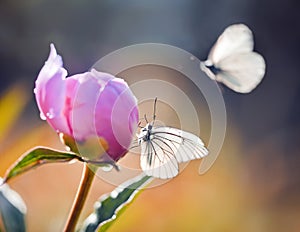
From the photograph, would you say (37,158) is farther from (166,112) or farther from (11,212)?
(166,112)

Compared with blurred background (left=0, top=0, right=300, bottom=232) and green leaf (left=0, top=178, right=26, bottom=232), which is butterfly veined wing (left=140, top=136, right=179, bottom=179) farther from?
blurred background (left=0, top=0, right=300, bottom=232)

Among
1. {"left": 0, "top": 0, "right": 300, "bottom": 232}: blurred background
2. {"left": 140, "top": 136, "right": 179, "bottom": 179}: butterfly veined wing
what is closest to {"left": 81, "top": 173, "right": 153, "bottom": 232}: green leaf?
{"left": 140, "top": 136, "right": 179, "bottom": 179}: butterfly veined wing

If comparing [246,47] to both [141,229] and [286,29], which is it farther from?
[286,29]

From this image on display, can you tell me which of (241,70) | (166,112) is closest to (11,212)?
(241,70)

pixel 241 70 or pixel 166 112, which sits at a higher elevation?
pixel 241 70

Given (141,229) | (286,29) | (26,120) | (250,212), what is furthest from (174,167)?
(286,29)

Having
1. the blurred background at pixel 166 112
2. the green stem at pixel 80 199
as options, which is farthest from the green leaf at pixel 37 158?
the blurred background at pixel 166 112

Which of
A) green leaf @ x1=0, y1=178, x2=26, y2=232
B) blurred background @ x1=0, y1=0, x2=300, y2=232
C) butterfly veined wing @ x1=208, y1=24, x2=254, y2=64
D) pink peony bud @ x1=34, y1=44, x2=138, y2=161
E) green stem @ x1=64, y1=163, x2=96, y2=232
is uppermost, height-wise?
butterfly veined wing @ x1=208, y1=24, x2=254, y2=64
